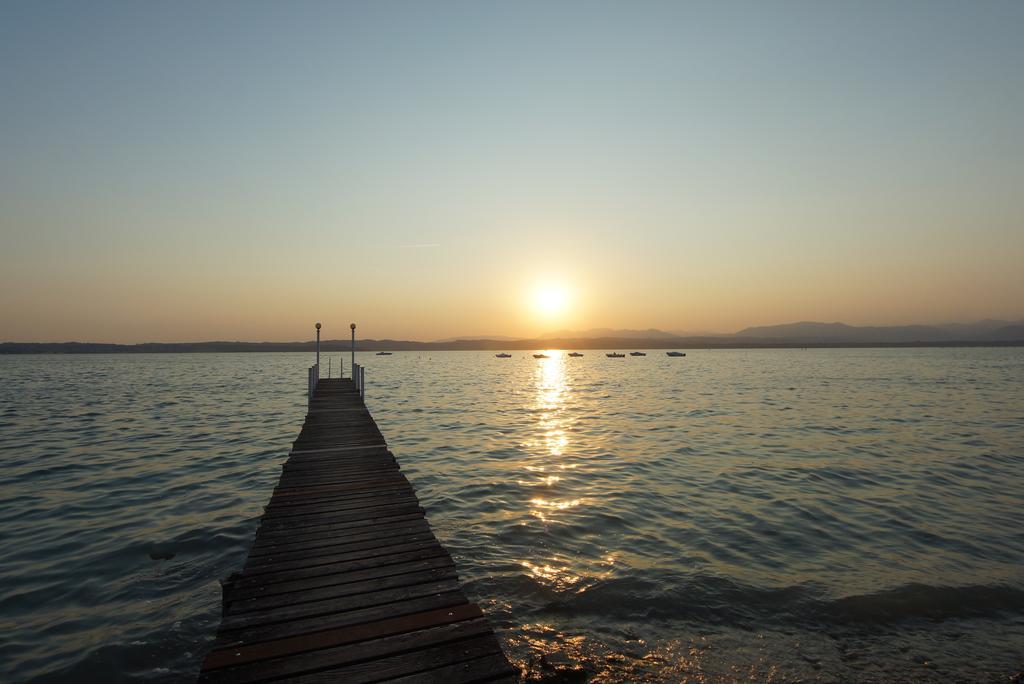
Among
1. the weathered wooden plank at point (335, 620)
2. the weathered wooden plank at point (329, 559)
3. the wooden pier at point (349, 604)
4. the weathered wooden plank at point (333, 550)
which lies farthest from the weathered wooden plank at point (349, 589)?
the weathered wooden plank at point (333, 550)

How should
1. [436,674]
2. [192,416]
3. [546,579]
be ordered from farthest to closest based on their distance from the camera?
[192,416], [546,579], [436,674]

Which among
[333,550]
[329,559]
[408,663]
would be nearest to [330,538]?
[333,550]

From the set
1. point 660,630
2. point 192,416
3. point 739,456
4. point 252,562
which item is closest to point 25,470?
point 192,416

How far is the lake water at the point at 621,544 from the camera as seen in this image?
715 cm

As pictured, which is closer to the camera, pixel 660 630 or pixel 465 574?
pixel 660 630

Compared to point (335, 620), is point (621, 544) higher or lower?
lower

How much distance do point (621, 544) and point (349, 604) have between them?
6.94 metres

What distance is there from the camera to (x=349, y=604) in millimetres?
6109

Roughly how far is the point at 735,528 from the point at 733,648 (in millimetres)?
5220

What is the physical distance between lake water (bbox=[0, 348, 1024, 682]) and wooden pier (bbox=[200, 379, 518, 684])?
1699 mm

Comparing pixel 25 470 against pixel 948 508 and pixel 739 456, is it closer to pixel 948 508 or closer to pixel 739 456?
pixel 739 456

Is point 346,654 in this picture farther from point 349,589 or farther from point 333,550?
point 333,550

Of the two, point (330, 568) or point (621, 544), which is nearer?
point (330, 568)

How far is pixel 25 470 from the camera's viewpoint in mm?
17469
